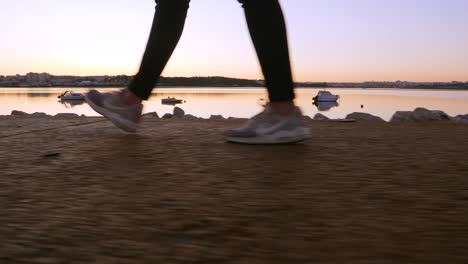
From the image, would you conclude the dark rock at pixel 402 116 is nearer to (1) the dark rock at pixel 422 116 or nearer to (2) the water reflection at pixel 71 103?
(1) the dark rock at pixel 422 116

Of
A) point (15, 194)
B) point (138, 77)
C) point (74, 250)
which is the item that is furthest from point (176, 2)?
point (74, 250)

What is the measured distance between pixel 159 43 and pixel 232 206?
1.32 m

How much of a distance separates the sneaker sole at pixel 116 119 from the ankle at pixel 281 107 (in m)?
0.64

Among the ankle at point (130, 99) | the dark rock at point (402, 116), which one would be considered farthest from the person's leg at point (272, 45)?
the dark rock at point (402, 116)

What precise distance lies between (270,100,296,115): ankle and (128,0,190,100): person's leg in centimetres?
57

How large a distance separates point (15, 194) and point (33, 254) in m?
0.37

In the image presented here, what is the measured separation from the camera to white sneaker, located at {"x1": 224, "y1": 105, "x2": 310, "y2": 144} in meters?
1.74

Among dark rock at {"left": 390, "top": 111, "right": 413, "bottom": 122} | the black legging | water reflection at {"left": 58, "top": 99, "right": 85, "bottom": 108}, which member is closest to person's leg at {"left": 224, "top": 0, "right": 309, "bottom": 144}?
the black legging

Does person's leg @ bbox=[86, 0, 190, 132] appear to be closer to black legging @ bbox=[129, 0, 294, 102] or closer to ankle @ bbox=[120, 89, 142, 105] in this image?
ankle @ bbox=[120, 89, 142, 105]

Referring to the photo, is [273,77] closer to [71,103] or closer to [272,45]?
[272,45]

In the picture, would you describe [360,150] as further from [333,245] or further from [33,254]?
[33,254]

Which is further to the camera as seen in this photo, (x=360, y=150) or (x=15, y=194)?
(x=360, y=150)

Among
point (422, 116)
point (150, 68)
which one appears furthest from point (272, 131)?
point (422, 116)

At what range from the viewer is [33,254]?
23.8 inches
